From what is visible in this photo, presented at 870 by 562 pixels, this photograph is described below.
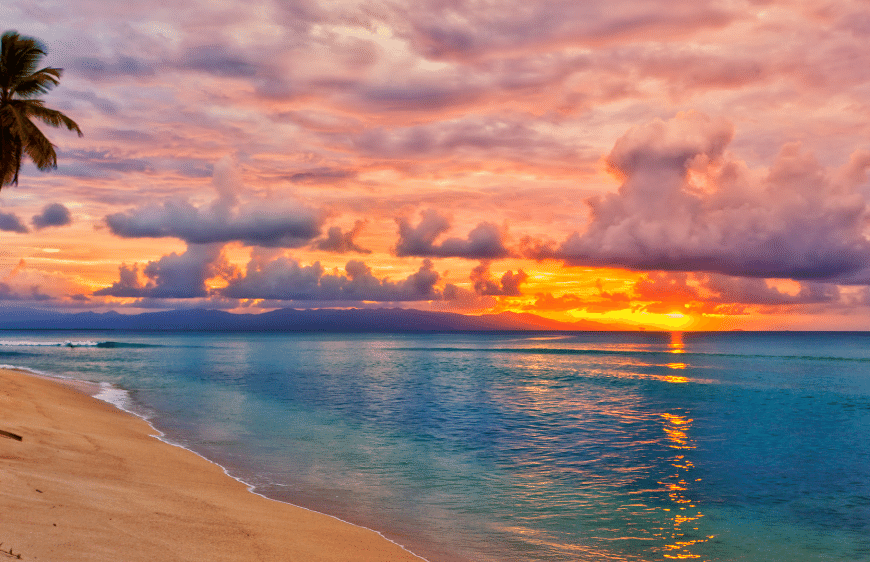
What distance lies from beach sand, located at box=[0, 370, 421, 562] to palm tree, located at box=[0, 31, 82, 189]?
1889 cm

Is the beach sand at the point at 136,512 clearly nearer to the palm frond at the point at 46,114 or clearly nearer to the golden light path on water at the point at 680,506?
the golden light path on water at the point at 680,506

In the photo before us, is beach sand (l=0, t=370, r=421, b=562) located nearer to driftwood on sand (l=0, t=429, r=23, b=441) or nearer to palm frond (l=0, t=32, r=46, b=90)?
driftwood on sand (l=0, t=429, r=23, b=441)

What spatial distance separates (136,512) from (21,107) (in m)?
31.4

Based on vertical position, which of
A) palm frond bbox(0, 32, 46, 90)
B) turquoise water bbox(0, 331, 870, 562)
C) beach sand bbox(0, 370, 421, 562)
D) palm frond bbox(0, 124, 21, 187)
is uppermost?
→ palm frond bbox(0, 32, 46, 90)

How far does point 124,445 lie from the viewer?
18.2 metres

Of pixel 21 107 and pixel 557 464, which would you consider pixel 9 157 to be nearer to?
pixel 21 107

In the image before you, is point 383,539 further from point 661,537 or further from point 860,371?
point 860,371

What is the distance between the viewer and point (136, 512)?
31.3ft

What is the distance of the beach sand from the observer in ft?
A: 24.0

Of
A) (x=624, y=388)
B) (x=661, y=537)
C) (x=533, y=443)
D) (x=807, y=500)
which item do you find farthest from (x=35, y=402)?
(x=624, y=388)

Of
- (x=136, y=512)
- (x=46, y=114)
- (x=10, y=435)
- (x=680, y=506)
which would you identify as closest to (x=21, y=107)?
(x=46, y=114)

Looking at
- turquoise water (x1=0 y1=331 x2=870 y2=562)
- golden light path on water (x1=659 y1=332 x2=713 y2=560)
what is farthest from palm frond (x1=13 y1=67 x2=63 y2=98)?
golden light path on water (x1=659 y1=332 x2=713 y2=560)

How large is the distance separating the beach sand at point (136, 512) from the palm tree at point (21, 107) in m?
18.9

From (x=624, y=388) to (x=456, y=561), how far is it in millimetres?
42173
